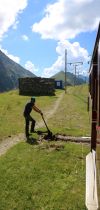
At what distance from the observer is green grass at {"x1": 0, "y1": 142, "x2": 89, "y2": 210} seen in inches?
370

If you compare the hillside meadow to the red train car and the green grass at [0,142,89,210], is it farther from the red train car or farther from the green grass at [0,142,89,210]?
the red train car

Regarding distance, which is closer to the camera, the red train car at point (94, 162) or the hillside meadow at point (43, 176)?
the red train car at point (94, 162)

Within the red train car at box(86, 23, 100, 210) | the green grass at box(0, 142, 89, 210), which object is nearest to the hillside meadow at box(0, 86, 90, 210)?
the green grass at box(0, 142, 89, 210)

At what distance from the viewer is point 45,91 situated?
190 feet

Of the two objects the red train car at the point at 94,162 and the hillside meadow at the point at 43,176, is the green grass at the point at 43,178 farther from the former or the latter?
the red train car at the point at 94,162

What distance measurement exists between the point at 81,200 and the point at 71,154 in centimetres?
496

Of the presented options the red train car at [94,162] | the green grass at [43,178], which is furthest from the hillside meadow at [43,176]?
the red train car at [94,162]

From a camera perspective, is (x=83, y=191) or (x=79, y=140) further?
(x=79, y=140)

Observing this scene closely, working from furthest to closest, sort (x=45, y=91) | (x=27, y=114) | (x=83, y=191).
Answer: (x=45, y=91) → (x=27, y=114) → (x=83, y=191)

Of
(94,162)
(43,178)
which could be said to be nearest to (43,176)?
(43,178)

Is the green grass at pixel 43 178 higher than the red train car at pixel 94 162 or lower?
lower

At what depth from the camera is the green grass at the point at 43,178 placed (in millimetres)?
9398

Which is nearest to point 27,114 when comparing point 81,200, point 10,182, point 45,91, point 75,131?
point 75,131

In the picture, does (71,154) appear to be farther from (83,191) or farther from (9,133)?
(9,133)
